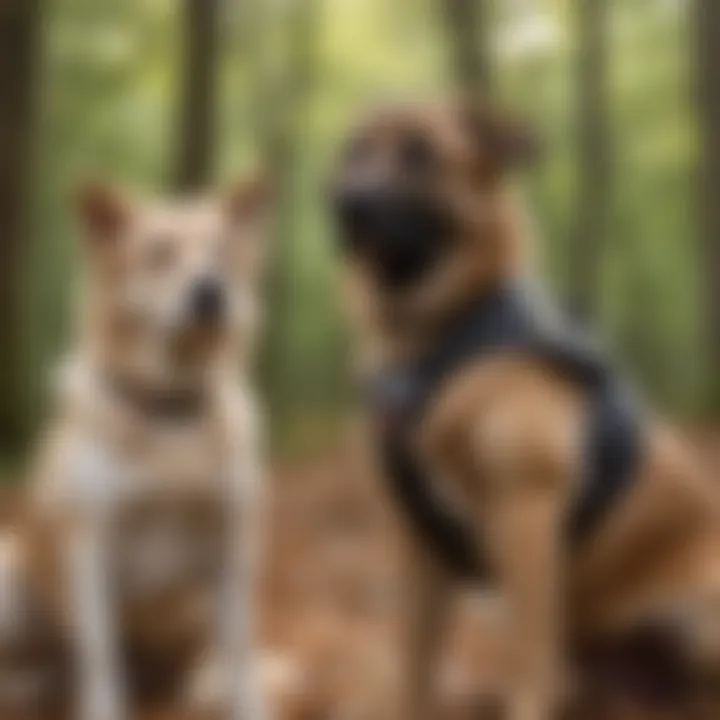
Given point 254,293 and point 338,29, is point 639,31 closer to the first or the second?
point 338,29

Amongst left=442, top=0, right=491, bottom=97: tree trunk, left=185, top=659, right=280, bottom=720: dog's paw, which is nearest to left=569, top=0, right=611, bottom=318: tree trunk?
left=442, top=0, right=491, bottom=97: tree trunk

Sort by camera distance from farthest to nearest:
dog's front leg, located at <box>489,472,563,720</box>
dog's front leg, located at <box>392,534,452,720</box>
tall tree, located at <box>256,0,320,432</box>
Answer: tall tree, located at <box>256,0,320,432</box>
dog's front leg, located at <box>392,534,452,720</box>
dog's front leg, located at <box>489,472,563,720</box>

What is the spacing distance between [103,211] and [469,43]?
1.73 ft

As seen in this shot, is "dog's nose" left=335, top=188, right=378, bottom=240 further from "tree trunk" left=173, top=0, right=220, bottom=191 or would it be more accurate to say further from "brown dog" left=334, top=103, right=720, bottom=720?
"tree trunk" left=173, top=0, right=220, bottom=191

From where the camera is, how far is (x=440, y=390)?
1690 millimetres

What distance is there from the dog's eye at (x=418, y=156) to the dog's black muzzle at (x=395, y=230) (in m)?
0.03

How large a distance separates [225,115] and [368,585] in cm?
57

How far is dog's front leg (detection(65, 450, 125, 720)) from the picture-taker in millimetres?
1688

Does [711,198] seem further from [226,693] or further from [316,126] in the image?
[226,693]

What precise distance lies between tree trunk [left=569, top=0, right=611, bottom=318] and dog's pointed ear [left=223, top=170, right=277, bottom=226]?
0.41 metres

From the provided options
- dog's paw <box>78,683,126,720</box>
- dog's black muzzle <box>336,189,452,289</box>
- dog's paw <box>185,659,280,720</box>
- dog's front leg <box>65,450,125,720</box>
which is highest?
dog's black muzzle <box>336,189,452,289</box>

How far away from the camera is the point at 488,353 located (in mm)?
1700

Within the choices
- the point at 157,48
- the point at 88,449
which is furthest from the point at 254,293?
the point at 157,48

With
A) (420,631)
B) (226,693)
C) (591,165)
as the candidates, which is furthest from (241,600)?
(591,165)
